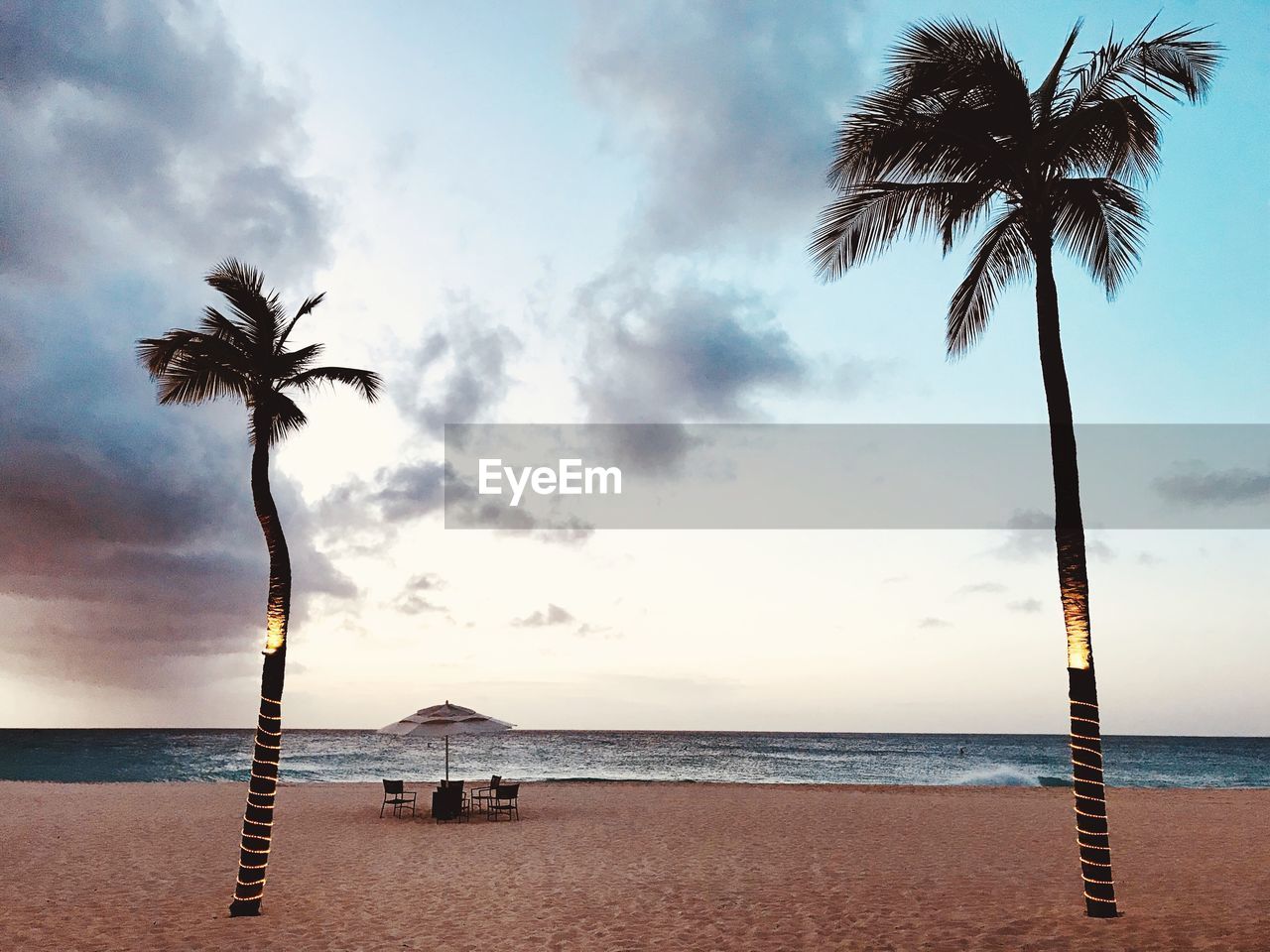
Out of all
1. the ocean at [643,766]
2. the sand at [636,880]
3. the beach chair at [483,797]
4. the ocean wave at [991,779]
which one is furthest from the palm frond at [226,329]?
the ocean wave at [991,779]

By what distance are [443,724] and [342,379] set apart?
399 inches

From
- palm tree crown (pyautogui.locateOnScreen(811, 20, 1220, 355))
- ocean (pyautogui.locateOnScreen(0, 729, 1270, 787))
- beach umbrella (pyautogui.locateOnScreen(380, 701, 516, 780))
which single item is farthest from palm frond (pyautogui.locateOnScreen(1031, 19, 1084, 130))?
ocean (pyautogui.locateOnScreen(0, 729, 1270, 787))

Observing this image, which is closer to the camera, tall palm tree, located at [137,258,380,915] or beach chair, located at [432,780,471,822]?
tall palm tree, located at [137,258,380,915]

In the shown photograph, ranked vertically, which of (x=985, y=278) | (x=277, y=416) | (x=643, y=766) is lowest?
(x=643, y=766)

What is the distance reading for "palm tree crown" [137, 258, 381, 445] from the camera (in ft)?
34.2

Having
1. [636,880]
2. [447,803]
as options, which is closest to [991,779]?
[447,803]

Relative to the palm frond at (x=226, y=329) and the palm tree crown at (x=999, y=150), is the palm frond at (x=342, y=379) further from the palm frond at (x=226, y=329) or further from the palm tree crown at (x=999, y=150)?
the palm tree crown at (x=999, y=150)

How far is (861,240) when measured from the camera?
35.0ft

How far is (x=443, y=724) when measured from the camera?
741 inches

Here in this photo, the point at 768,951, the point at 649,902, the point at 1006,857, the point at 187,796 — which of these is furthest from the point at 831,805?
the point at 187,796

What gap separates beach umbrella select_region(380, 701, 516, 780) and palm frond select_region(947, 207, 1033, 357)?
40.5 feet

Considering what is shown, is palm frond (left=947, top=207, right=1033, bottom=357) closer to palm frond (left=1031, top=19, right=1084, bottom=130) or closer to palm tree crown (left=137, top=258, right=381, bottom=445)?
palm frond (left=1031, top=19, right=1084, bottom=130)

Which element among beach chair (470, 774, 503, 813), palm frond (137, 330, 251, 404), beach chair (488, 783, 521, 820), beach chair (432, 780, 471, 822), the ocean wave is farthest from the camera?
the ocean wave

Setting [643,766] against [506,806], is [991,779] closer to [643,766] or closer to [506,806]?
[643,766]
